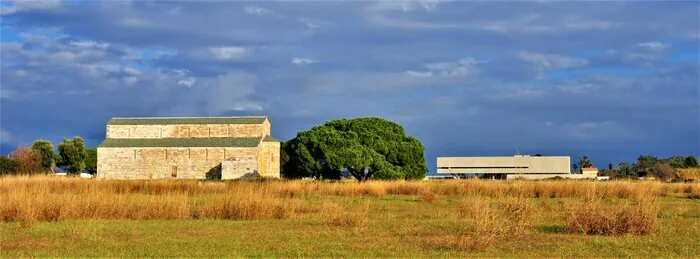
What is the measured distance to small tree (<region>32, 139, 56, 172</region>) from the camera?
77.6 metres

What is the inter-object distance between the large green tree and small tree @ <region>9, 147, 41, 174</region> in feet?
68.9

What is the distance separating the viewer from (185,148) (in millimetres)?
67438

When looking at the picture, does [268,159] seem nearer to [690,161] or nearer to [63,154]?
[63,154]

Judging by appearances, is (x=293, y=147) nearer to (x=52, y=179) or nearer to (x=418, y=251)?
(x=52, y=179)

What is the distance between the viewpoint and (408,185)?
29.3 m

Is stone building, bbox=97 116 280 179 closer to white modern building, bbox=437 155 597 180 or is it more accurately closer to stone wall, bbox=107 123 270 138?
stone wall, bbox=107 123 270 138

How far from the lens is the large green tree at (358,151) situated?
56.2 meters

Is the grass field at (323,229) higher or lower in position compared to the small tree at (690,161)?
lower

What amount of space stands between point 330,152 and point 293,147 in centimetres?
510

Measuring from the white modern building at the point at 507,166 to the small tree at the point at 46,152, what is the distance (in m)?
49.0

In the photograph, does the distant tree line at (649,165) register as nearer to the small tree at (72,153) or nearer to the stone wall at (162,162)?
the stone wall at (162,162)

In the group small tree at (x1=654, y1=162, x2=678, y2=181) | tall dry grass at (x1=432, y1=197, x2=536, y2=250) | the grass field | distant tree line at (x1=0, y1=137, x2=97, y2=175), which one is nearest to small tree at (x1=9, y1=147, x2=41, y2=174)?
distant tree line at (x1=0, y1=137, x2=97, y2=175)

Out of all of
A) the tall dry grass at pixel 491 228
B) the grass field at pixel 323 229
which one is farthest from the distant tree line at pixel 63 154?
the tall dry grass at pixel 491 228

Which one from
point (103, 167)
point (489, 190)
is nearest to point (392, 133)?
point (103, 167)
